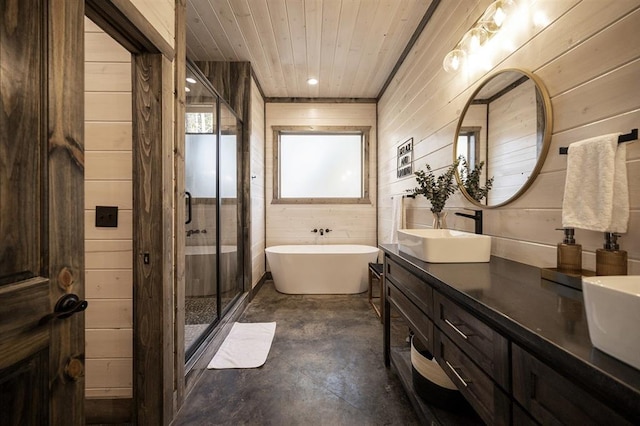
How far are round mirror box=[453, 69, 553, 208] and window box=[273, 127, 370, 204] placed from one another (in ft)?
8.04

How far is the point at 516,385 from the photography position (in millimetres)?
657

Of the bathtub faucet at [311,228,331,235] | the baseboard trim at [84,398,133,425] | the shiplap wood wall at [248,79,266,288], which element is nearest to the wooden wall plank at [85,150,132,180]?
the baseboard trim at [84,398,133,425]

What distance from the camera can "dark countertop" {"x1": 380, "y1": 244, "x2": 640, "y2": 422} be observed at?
0.43 m

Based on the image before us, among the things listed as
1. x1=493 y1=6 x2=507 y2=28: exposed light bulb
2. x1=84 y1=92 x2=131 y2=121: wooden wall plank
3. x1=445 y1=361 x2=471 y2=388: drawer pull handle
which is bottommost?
x1=445 y1=361 x2=471 y2=388: drawer pull handle

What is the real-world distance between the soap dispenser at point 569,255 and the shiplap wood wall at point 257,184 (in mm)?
2941

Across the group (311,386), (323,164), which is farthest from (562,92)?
(323,164)

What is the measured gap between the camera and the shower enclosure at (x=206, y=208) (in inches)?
92.7

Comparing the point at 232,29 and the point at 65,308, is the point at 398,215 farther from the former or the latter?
the point at 65,308

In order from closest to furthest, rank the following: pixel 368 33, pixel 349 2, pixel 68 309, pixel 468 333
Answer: pixel 68 309
pixel 468 333
pixel 349 2
pixel 368 33

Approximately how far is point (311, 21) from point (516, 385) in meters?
2.83

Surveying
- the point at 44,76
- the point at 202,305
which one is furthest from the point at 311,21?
the point at 202,305

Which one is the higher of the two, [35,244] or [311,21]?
[311,21]

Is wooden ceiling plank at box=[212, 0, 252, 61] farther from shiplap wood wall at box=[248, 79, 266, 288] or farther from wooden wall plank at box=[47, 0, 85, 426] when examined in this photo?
wooden wall plank at box=[47, 0, 85, 426]

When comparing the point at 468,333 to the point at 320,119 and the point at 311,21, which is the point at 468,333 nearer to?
the point at 311,21
